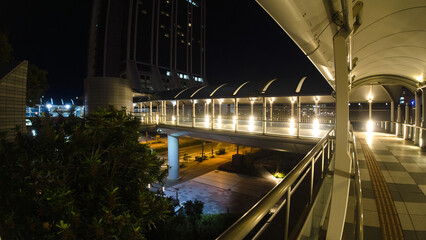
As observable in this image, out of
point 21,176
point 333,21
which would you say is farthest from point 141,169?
point 333,21

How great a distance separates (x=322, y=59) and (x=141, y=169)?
12.3 ft

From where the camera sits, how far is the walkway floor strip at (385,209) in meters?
2.57

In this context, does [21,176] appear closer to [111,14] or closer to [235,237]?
[235,237]

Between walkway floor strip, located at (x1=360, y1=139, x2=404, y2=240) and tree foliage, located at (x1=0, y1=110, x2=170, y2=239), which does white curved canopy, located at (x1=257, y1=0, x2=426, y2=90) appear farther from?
tree foliage, located at (x1=0, y1=110, x2=170, y2=239)

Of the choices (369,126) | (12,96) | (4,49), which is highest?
(4,49)

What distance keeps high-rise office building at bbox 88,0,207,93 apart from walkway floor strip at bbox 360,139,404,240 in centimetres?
4225

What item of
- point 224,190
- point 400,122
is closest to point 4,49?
point 224,190

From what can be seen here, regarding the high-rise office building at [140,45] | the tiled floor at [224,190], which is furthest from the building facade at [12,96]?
the high-rise office building at [140,45]

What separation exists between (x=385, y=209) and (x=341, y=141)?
2099 millimetres

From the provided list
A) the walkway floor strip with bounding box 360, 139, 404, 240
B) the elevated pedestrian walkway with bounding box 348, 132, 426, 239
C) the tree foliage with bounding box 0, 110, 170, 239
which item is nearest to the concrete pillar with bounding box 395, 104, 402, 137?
the elevated pedestrian walkway with bounding box 348, 132, 426, 239

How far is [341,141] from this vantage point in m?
2.05

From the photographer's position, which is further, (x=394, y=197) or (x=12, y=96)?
(x=12, y=96)

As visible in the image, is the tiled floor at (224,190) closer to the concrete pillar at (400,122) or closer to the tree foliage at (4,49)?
the concrete pillar at (400,122)

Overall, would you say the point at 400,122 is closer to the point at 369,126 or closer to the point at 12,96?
the point at 369,126
